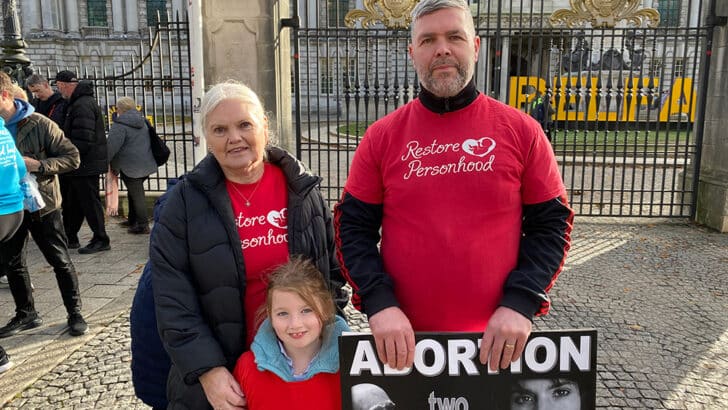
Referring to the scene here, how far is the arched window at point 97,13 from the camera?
44906 mm

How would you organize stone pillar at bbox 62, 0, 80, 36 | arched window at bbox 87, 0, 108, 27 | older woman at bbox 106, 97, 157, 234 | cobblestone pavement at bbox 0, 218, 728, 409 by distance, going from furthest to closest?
arched window at bbox 87, 0, 108, 27, stone pillar at bbox 62, 0, 80, 36, older woman at bbox 106, 97, 157, 234, cobblestone pavement at bbox 0, 218, 728, 409

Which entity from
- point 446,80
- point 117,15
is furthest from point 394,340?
point 117,15

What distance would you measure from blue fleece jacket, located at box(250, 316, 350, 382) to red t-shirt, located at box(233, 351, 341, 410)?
0.02 metres

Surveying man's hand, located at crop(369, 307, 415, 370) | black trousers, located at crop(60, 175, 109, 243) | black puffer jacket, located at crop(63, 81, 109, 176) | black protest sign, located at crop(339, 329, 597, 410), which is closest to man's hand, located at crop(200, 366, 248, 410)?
black protest sign, located at crop(339, 329, 597, 410)

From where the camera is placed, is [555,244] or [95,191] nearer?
[555,244]

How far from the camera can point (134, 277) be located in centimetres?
594

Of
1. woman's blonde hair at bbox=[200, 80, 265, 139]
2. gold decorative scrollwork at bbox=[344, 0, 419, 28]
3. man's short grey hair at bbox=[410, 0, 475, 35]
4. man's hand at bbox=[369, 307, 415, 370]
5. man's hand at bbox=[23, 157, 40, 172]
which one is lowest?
man's hand at bbox=[369, 307, 415, 370]

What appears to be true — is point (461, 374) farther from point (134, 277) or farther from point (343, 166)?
point (343, 166)

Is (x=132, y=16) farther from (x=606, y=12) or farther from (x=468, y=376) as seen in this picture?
(x=468, y=376)

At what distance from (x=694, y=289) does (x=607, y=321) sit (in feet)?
4.67

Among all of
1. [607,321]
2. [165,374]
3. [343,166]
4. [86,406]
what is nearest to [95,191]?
[86,406]

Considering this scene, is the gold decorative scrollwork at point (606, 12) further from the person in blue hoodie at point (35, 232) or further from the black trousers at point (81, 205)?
the person in blue hoodie at point (35, 232)

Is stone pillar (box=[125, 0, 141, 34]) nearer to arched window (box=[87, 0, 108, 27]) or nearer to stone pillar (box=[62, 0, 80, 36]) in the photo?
arched window (box=[87, 0, 108, 27])

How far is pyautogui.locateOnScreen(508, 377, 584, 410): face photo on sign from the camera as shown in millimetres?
1855
